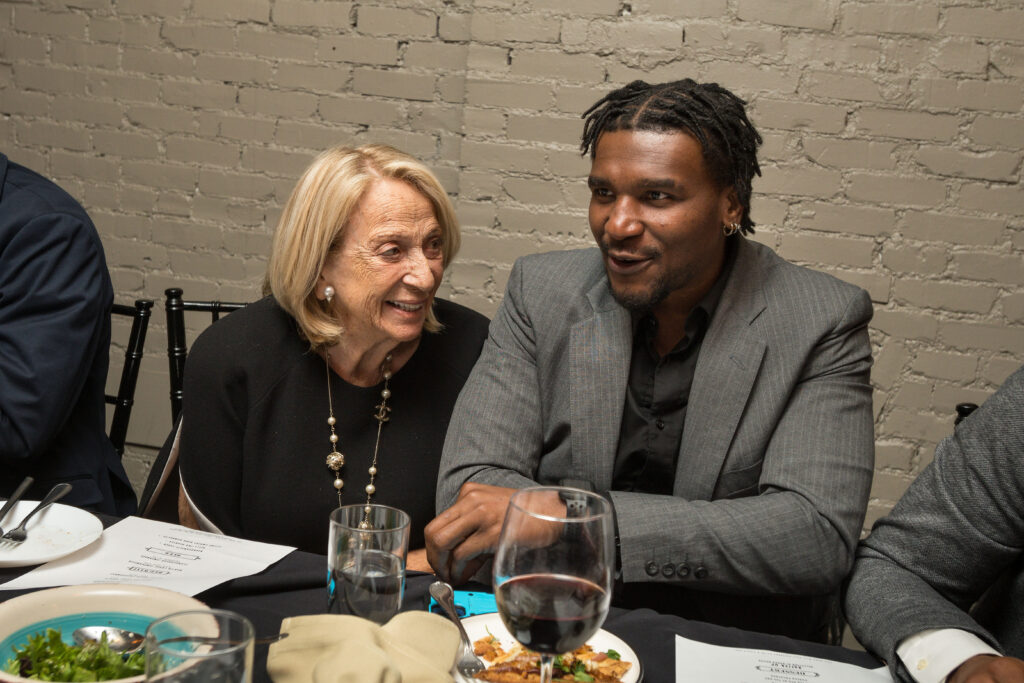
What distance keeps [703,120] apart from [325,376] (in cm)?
85

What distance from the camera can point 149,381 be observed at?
3324 millimetres

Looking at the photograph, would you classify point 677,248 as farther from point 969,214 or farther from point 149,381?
point 149,381

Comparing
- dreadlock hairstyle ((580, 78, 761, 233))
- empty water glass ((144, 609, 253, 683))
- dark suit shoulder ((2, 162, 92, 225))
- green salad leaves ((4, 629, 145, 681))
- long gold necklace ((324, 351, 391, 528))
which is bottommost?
long gold necklace ((324, 351, 391, 528))

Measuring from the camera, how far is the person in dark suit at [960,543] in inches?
49.6

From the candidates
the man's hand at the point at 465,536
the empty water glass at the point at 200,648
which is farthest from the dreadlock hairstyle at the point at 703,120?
the empty water glass at the point at 200,648

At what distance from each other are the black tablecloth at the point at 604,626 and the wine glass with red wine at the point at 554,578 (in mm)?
322

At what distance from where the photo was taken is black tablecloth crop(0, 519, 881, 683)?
1.14m

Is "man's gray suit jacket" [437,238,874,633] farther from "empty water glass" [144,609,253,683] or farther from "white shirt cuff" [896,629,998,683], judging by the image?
"empty water glass" [144,609,253,683]

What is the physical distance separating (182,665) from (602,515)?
1.17 feet

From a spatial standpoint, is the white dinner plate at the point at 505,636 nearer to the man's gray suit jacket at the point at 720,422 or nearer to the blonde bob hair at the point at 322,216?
the man's gray suit jacket at the point at 720,422

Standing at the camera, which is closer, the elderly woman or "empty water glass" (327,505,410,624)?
"empty water glass" (327,505,410,624)

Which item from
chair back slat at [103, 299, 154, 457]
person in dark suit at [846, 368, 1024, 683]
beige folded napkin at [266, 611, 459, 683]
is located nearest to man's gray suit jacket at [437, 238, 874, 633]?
person in dark suit at [846, 368, 1024, 683]

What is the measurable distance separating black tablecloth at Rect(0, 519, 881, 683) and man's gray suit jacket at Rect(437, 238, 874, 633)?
0.23 metres

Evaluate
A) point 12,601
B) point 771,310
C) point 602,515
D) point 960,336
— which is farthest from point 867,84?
point 12,601
